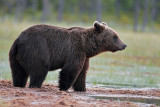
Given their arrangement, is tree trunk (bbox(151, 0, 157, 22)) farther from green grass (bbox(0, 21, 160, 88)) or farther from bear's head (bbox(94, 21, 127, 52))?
bear's head (bbox(94, 21, 127, 52))

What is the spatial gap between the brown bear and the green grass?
9.26 ft

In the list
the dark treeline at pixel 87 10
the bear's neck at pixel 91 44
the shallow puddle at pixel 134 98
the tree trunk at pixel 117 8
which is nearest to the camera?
the shallow puddle at pixel 134 98

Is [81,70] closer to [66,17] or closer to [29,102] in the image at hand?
[29,102]

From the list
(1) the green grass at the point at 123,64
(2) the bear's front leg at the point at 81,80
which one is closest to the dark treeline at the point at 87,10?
(1) the green grass at the point at 123,64

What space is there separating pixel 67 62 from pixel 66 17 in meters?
67.6

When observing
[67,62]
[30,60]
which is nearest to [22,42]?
[30,60]

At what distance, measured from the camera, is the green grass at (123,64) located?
45.3 ft

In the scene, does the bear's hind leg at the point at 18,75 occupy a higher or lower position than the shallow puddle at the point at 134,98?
higher

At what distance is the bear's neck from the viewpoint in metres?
10.1

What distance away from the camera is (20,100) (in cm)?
767

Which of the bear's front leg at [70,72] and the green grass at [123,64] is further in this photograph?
the green grass at [123,64]

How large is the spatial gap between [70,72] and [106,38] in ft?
4.65

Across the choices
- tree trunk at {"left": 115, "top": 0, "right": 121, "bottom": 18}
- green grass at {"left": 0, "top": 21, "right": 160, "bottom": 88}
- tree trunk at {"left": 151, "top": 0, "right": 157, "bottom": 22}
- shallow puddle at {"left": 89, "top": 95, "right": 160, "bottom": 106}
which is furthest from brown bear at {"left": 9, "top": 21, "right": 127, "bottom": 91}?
tree trunk at {"left": 151, "top": 0, "right": 157, "bottom": 22}

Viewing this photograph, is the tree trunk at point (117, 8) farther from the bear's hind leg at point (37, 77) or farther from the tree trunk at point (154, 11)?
the bear's hind leg at point (37, 77)
